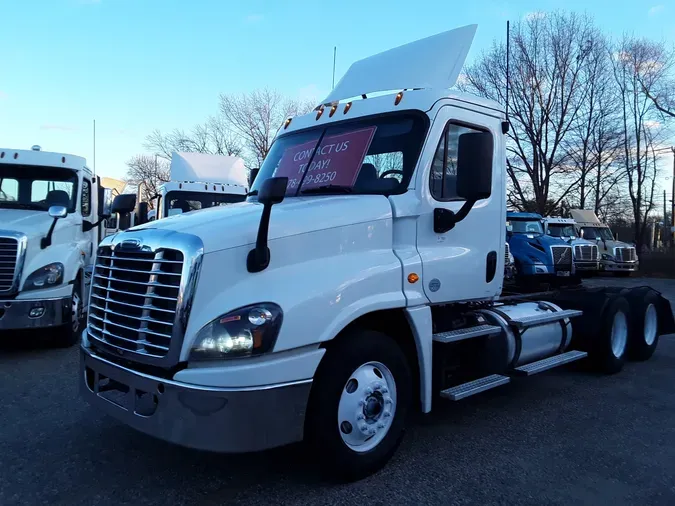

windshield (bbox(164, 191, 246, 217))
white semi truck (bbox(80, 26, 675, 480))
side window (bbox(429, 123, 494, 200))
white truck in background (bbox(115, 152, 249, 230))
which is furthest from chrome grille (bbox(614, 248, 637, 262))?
side window (bbox(429, 123, 494, 200))

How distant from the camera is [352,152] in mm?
4355

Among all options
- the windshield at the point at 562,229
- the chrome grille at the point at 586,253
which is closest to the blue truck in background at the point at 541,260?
the chrome grille at the point at 586,253

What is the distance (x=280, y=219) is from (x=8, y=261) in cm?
492

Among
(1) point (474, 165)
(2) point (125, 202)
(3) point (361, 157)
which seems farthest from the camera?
(2) point (125, 202)

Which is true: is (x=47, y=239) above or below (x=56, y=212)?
below

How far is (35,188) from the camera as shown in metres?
8.09

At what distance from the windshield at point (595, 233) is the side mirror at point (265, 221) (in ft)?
86.2

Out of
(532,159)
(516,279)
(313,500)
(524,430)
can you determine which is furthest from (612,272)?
(313,500)

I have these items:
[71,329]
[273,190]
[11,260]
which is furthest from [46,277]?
[273,190]

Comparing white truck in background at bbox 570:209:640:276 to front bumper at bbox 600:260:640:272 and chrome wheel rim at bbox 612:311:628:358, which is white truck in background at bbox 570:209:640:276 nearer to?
front bumper at bbox 600:260:640:272

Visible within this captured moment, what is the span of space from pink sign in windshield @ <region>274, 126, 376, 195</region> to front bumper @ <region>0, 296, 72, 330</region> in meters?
4.03

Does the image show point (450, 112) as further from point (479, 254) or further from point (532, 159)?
point (532, 159)

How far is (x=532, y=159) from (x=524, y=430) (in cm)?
2945

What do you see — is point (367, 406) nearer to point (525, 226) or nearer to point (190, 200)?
point (190, 200)
